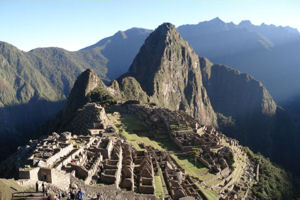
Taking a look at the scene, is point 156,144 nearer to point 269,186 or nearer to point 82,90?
point 269,186

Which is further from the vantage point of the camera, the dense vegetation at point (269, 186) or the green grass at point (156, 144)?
the dense vegetation at point (269, 186)

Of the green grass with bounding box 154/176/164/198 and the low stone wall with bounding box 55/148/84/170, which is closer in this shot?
the low stone wall with bounding box 55/148/84/170

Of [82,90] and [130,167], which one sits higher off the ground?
[82,90]

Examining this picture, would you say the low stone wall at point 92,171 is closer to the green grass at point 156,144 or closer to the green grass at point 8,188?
the green grass at point 8,188

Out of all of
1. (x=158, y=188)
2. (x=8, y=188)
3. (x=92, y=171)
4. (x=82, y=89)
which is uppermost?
(x=82, y=89)

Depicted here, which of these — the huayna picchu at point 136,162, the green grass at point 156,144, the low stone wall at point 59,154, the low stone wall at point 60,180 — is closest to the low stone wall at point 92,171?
the huayna picchu at point 136,162

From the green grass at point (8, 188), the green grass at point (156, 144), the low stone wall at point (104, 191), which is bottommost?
the green grass at point (156, 144)

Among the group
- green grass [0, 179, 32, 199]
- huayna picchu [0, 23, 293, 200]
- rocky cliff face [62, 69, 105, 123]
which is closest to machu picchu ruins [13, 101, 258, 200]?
huayna picchu [0, 23, 293, 200]

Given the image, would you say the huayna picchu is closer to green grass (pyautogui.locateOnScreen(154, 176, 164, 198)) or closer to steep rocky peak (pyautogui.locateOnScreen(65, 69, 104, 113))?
green grass (pyautogui.locateOnScreen(154, 176, 164, 198))

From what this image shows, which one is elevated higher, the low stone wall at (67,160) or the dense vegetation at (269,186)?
the low stone wall at (67,160)

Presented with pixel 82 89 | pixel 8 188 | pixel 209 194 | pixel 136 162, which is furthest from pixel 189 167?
pixel 82 89

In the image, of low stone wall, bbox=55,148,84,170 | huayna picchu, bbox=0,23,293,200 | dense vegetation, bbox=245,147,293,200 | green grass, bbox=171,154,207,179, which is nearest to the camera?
huayna picchu, bbox=0,23,293,200
